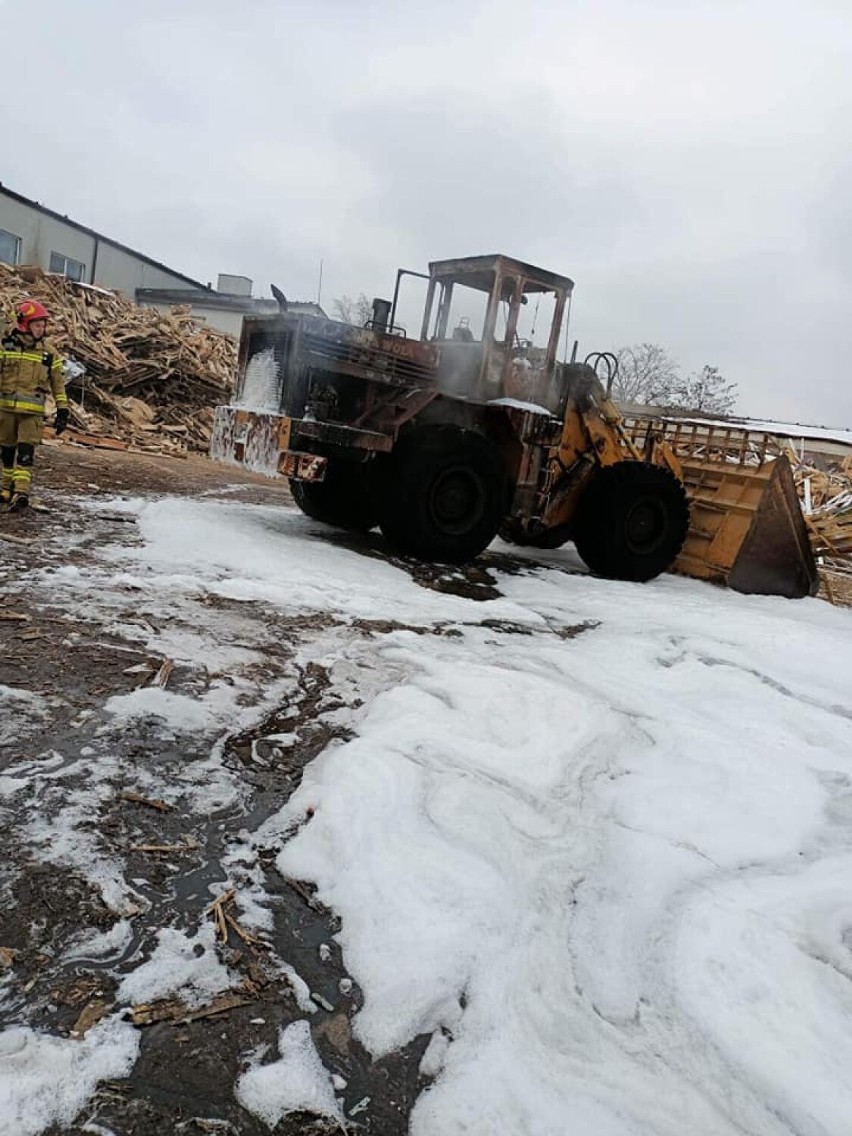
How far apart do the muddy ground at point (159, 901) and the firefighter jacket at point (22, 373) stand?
304 centimetres

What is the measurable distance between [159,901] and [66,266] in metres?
30.6

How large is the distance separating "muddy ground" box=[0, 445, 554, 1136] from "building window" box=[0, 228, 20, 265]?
84.4ft

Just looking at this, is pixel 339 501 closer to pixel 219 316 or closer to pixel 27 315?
pixel 27 315

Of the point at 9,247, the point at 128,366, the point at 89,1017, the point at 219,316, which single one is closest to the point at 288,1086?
the point at 89,1017

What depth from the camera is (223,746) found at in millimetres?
3225

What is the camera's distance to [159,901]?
2.28m

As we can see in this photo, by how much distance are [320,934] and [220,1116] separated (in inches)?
24.5

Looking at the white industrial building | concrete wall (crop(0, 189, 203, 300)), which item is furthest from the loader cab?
concrete wall (crop(0, 189, 203, 300))

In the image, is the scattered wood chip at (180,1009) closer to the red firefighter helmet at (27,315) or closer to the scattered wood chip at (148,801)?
the scattered wood chip at (148,801)

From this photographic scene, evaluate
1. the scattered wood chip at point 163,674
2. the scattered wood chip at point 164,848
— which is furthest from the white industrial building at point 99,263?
the scattered wood chip at point 164,848

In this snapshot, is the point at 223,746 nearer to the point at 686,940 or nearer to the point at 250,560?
the point at 686,940

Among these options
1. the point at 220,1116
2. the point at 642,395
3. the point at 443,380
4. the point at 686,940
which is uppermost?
the point at 642,395

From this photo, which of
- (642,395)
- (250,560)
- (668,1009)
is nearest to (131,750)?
(668,1009)

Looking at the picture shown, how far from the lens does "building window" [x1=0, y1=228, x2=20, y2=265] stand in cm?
2547
